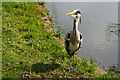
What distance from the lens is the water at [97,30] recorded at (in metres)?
12.0

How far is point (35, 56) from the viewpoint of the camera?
8820 millimetres

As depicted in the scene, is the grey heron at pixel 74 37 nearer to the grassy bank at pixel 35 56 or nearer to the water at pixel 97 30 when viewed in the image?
the grassy bank at pixel 35 56

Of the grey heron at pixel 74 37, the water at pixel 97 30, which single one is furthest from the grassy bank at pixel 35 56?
the water at pixel 97 30

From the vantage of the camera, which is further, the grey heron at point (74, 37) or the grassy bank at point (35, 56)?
the grey heron at point (74, 37)

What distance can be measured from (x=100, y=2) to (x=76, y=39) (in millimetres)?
18172

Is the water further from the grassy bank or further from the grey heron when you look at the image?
the grey heron

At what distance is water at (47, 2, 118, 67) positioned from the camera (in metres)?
12.0

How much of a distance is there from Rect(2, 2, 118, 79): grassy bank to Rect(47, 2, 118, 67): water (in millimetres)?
1934

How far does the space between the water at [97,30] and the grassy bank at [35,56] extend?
6.35 feet

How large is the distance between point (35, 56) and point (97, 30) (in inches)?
314

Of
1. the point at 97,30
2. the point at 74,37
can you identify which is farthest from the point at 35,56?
the point at 97,30

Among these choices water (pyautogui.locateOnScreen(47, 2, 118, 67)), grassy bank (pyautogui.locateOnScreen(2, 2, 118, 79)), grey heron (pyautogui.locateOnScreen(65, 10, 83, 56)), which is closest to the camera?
grassy bank (pyautogui.locateOnScreen(2, 2, 118, 79))

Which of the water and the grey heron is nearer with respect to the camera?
the grey heron

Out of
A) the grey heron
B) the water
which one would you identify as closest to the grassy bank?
the grey heron
